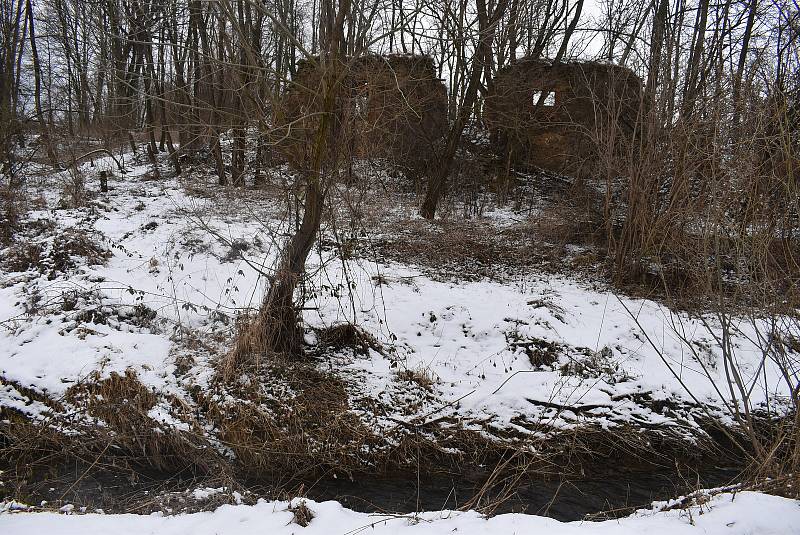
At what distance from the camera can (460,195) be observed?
15438 mm

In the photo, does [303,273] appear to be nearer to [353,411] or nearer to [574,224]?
[353,411]

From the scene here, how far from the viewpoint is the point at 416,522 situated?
3854mm

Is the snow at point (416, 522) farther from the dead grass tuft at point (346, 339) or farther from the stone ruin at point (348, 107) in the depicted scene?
the stone ruin at point (348, 107)

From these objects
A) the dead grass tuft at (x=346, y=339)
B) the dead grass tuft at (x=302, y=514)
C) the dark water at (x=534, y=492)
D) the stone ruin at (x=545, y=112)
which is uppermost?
the stone ruin at (x=545, y=112)

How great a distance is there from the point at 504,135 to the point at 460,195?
2.71m

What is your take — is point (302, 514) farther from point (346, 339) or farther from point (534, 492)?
point (346, 339)

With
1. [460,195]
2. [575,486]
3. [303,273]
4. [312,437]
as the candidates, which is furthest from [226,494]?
[460,195]

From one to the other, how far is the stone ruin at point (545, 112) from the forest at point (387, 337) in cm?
278

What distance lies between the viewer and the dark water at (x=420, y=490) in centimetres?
487

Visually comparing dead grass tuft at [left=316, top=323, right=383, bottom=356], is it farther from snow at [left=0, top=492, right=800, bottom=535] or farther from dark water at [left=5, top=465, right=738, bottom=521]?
snow at [left=0, top=492, right=800, bottom=535]

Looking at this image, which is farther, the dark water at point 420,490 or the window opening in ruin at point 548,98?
the window opening in ruin at point 548,98

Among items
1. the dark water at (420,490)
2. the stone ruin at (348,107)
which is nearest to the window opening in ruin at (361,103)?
the stone ruin at (348,107)

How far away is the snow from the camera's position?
3.15 meters

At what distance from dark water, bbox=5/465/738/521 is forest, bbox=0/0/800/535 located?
0.03 meters
